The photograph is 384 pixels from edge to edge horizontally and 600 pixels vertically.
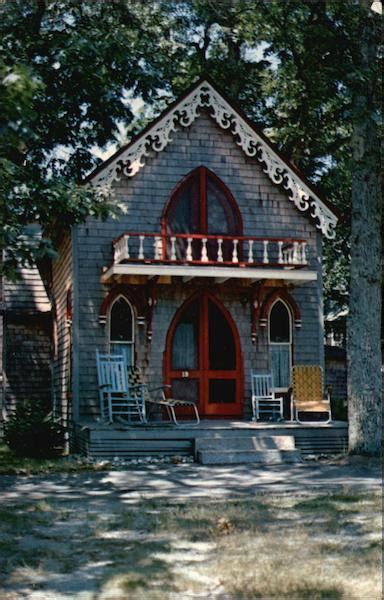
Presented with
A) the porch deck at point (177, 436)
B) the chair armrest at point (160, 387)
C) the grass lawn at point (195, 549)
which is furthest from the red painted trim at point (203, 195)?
the grass lawn at point (195, 549)

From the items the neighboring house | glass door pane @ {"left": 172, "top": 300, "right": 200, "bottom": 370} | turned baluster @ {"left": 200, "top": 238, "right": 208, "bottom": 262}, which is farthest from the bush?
the neighboring house

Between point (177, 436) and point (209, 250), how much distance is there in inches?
187

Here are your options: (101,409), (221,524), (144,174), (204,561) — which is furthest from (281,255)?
(204,561)

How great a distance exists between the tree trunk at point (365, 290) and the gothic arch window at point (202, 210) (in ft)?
15.0

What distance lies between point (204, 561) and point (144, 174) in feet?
40.1

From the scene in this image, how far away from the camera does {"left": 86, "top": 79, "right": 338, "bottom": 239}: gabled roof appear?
18.2 metres

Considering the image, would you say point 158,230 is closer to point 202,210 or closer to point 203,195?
point 202,210

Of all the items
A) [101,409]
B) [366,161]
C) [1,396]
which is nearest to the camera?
[366,161]

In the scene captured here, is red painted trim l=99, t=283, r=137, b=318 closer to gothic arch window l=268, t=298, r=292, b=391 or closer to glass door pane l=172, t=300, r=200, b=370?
glass door pane l=172, t=300, r=200, b=370

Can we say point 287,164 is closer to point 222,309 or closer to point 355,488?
point 222,309

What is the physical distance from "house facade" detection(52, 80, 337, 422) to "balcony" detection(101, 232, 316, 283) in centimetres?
3

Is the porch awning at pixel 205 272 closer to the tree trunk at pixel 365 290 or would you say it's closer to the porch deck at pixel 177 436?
the porch deck at pixel 177 436

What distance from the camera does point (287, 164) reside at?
62.2 ft

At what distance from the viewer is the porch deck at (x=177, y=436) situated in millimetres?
14984
